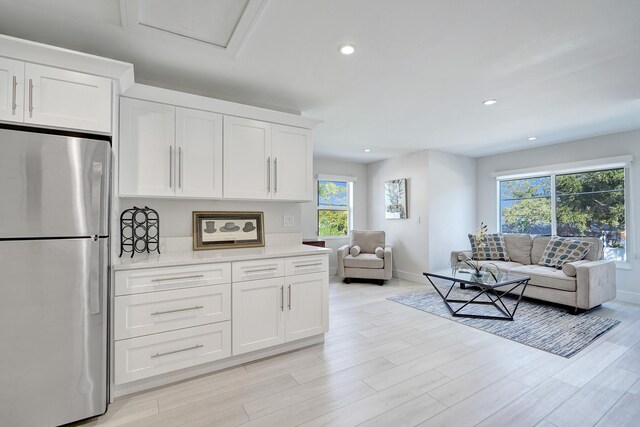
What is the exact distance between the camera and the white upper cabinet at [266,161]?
266cm

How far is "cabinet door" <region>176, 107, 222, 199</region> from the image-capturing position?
7.98 feet

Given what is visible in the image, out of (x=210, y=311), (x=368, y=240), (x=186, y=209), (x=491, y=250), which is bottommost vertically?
(x=210, y=311)

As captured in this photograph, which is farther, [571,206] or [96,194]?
[571,206]

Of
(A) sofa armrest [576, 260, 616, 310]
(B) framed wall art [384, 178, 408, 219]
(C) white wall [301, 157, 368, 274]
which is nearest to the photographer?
(A) sofa armrest [576, 260, 616, 310]

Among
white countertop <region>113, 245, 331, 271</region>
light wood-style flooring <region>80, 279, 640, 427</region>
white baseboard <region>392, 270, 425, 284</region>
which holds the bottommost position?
light wood-style flooring <region>80, 279, 640, 427</region>

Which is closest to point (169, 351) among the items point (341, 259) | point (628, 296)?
point (341, 259)

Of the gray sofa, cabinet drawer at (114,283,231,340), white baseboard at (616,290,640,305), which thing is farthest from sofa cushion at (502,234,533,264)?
cabinet drawer at (114,283,231,340)

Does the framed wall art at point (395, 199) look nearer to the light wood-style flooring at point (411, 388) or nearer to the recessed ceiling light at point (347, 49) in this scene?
the light wood-style flooring at point (411, 388)

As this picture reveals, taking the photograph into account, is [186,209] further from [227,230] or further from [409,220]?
[409,220]

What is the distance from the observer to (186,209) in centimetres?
269

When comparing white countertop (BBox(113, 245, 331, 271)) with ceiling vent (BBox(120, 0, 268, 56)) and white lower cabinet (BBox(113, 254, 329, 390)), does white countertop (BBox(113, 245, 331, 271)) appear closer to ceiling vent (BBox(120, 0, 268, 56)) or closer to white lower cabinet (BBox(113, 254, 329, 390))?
white lower cabinet (BBox(113, 254, 329, 390))

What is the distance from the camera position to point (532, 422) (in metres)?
1.71

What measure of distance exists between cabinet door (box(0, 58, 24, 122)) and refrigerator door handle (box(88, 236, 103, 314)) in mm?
813

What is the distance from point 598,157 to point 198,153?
554cm
